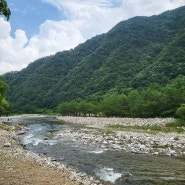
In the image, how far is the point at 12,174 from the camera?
709 inches

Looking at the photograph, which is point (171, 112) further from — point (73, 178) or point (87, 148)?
point (73, 178)

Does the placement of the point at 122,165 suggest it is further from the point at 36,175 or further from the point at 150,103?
the point at 150,103

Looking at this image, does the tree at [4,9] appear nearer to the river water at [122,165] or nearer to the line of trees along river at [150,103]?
the river water at [122,165]

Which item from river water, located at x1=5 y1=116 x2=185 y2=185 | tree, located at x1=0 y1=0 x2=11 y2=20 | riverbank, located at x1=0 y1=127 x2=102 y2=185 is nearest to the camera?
tree, located at x1=0 y1=0 x2=11 y2=20

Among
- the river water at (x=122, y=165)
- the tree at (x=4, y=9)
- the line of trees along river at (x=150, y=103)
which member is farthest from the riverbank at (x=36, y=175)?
the line of trees along river at (x=150, y=103)

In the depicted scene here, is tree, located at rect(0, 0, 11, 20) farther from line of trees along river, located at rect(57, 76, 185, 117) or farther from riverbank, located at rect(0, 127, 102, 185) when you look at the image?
line of trees along river, located at rect(57, 76, 185, 117)

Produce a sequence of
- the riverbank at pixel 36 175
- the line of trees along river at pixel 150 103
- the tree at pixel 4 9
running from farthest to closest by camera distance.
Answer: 1. the line of trees along river at pixel 150 103
2. the riverbank at pixel 36 175
3. the tree at pixel 4 9

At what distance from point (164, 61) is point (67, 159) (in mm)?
173240

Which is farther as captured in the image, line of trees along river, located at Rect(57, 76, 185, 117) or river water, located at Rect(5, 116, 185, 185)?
line of trees along river, located at Rect(57, 76, 185, 117)

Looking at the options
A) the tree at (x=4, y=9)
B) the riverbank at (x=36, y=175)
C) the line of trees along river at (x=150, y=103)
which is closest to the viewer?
the tree at (x=4, y=9)

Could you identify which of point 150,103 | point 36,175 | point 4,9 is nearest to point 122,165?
point 36,175

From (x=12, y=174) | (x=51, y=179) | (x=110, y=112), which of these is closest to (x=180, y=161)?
(x=51, y=179)

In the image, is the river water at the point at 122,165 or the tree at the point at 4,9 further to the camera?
the river water at the point at 122,165

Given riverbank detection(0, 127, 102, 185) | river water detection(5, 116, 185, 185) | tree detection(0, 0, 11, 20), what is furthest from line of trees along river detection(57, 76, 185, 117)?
tree detection(0, 0, 11, 20)
